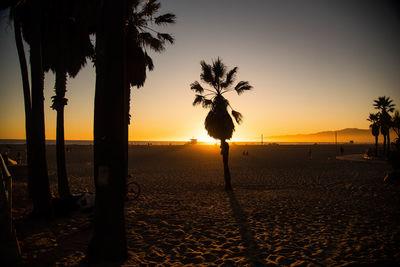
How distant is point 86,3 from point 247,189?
1339 centimetres

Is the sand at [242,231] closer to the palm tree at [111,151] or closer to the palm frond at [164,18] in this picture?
the palm tree at [111,151]

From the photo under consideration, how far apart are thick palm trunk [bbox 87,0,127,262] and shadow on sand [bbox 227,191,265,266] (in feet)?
10.3

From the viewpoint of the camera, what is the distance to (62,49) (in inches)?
392

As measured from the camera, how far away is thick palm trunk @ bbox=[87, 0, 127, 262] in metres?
4.98

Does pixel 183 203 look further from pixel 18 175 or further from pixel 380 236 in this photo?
pixel 18 175

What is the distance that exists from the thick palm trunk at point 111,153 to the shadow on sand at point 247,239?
3131 millimetres

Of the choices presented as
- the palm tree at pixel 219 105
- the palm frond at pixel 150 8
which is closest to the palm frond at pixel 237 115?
the palm tree at pixel 219 105

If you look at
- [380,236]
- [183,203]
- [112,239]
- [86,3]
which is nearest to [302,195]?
[380,236]

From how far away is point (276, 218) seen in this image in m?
8.46

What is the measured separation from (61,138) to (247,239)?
32.9 feet

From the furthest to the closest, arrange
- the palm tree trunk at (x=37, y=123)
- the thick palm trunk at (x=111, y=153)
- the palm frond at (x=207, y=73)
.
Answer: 1. the palm frond at (x=207, y=73)
2. the palm tree trunk at (x=37, y=123)
3. the thick palm trunk at (x=111, y=153)

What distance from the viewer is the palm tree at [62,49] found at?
913 cm

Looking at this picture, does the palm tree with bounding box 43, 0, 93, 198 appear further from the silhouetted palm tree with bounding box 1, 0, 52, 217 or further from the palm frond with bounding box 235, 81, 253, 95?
the palm frond with bounding box 235, 81, 253, 95

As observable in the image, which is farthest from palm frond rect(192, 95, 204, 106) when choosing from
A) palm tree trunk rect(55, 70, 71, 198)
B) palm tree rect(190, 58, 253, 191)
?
palm tree trunk rect(55, 70, 71, 198)
